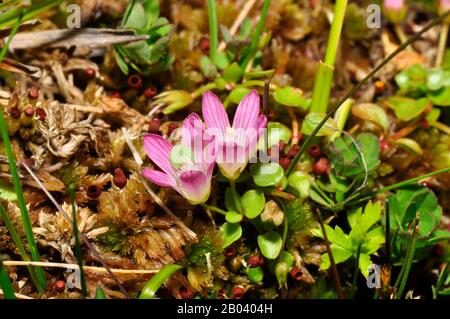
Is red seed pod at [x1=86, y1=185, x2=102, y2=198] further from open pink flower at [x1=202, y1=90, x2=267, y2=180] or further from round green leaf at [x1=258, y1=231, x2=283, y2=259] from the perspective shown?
round green leaf at [x1=258, y1=231, x2=283, y2=259]

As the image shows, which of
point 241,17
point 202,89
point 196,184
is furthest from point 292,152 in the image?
point 241,17

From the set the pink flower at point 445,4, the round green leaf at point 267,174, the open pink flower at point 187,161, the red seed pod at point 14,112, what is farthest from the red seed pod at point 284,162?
the pink flower at point 445,4

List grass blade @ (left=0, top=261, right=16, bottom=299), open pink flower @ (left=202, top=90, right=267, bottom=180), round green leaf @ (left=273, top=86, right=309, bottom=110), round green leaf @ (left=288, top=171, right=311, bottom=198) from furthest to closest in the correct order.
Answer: round green leaf @ (left=273, top=86, right=309, bottom=110) < round green leaf @ (left=288, top=171, right=311, bottom=198) < open pink flower @ (left=202, top=90, right=267, bottom=180) < grass blade @ (left=0, top=261, right=16, bottom=299)

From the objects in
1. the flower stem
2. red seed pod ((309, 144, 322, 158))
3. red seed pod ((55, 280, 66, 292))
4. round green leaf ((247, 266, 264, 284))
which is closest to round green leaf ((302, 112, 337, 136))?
red seed pod ((309, 144, 322, 158))

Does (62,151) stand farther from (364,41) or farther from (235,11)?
(364,41)

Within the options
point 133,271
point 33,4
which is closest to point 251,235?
point 133,271

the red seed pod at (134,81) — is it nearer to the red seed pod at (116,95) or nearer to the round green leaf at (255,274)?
the red seed pod at (116,95)
